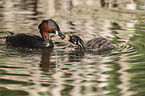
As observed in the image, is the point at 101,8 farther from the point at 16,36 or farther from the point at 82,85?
the point at 82,85

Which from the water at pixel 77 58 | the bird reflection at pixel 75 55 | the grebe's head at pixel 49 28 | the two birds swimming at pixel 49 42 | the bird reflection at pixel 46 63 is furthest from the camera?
the grebe's head at pixel 49 28

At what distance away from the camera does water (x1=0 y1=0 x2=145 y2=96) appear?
5.45 meters

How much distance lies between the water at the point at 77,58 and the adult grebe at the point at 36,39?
231 mm

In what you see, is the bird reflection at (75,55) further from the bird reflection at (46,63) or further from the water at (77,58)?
the bird reflection at (46,63)

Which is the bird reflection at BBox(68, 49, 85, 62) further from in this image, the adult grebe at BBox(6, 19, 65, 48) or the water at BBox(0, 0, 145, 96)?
the adult grebe at BBox(6, 19, 65, 48)

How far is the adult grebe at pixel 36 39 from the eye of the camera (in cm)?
822

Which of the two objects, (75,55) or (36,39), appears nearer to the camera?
(75,55)

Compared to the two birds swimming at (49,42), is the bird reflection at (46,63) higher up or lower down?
lower down

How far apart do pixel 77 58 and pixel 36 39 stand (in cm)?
148

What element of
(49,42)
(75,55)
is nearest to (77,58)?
(75,55)

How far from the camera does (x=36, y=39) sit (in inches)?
329

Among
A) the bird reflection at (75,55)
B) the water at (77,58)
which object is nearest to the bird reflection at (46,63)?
the water at (77,58)

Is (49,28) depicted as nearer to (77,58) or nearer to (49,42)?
(49,42)

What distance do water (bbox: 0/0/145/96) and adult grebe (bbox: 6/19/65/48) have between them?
0.23 metres
